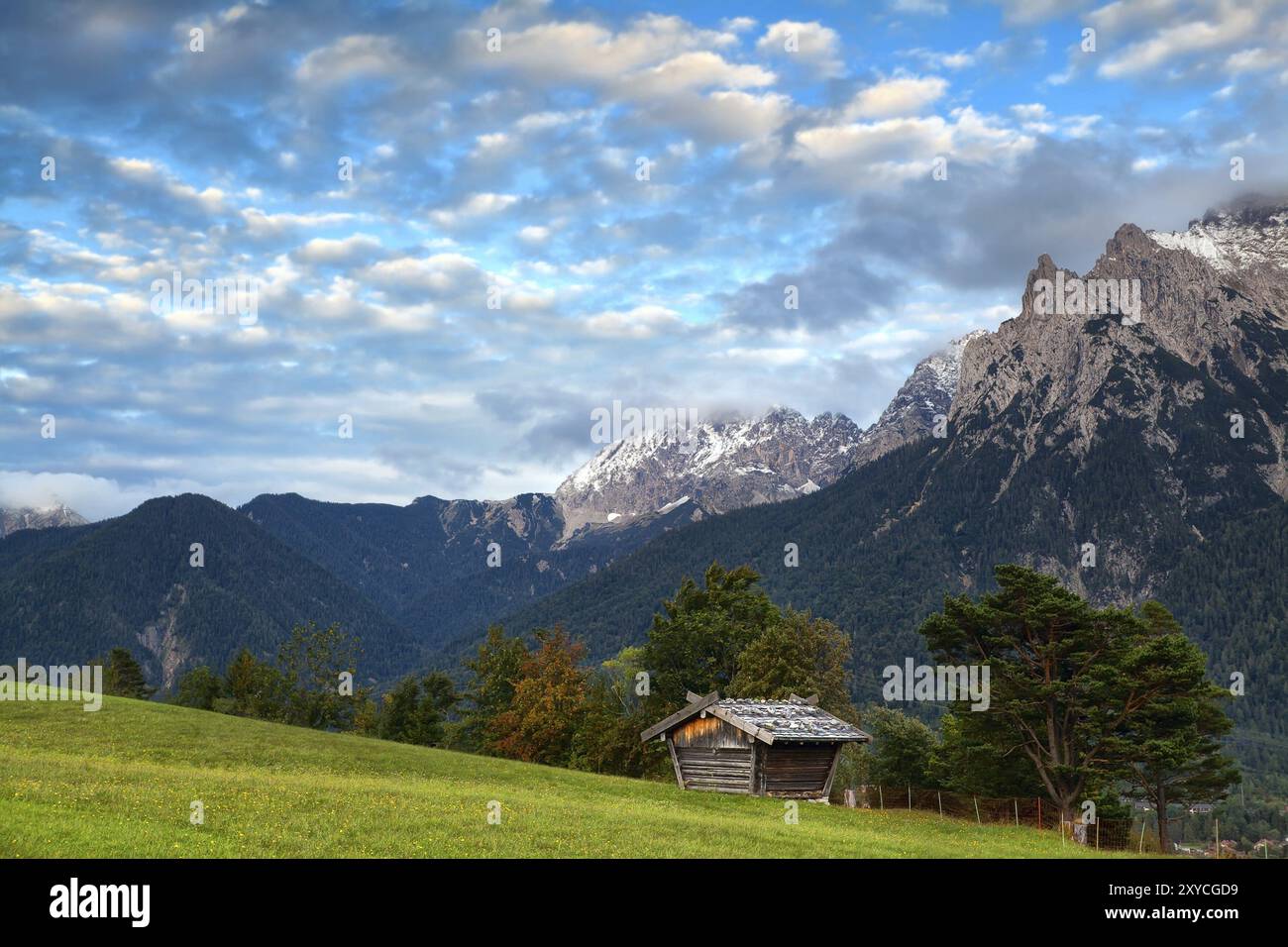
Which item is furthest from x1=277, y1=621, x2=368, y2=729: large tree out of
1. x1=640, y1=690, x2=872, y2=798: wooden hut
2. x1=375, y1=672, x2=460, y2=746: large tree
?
x1=640, y1=690, x2=872, y2=798: wooden hut

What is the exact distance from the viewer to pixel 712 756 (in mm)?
48781

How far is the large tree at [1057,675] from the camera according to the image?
4538cm

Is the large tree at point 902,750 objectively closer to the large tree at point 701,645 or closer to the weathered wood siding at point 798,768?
the large tree at point 701,645

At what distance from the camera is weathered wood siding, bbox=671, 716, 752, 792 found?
156 feet

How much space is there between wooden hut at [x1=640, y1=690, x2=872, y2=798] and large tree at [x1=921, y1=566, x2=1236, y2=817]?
7211 millimetres

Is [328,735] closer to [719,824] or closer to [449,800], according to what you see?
[449,800]

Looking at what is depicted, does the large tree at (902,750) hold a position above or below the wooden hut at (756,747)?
below

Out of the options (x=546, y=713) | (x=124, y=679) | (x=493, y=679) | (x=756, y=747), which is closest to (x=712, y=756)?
(x=756, y=747)

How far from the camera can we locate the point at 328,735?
6216cm

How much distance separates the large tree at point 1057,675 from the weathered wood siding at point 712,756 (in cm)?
1137

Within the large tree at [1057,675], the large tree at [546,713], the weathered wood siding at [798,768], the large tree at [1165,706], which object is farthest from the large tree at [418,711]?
the large tree at [1165,706]

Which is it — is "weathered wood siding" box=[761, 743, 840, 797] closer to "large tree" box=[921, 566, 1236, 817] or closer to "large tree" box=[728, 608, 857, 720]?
"large tree" box=[921, 566, 1236, 817]
